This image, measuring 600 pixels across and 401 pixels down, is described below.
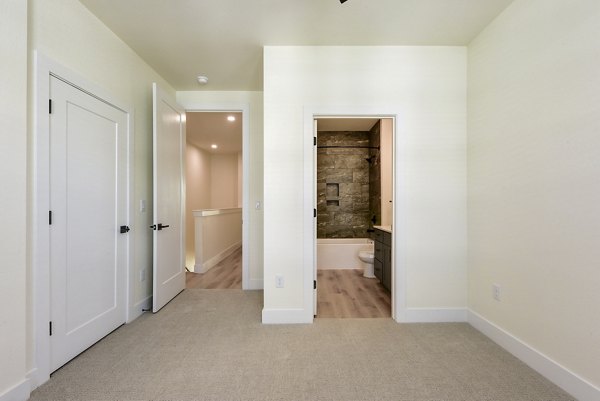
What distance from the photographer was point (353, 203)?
5.28 m

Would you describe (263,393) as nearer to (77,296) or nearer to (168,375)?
(168,375)

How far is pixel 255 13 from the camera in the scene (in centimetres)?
192

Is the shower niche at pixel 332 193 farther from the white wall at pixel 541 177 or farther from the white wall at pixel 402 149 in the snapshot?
the white wall at pixel 541 177

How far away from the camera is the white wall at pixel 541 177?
1394mm

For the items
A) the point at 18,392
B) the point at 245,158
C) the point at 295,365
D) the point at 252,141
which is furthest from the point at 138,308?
the point at 252,141

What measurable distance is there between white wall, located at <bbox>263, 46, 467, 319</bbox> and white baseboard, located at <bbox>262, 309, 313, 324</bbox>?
0.30 feet

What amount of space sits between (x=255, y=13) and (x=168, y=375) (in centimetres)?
268

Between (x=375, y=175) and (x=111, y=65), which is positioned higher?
(x=111, y=65)

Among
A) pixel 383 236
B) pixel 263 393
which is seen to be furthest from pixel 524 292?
pixel 263 393

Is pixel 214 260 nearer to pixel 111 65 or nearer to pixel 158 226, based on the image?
pixel 158 226

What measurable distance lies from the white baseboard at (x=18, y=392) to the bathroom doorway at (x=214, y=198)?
77.0 inches

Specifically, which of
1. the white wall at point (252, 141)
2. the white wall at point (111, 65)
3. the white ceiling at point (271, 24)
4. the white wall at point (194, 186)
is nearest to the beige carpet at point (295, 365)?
the white wall at point (111, 65)

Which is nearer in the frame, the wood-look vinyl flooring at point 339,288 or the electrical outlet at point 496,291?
the electrical outlet at point 496,291

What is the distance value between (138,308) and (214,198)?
584cm
